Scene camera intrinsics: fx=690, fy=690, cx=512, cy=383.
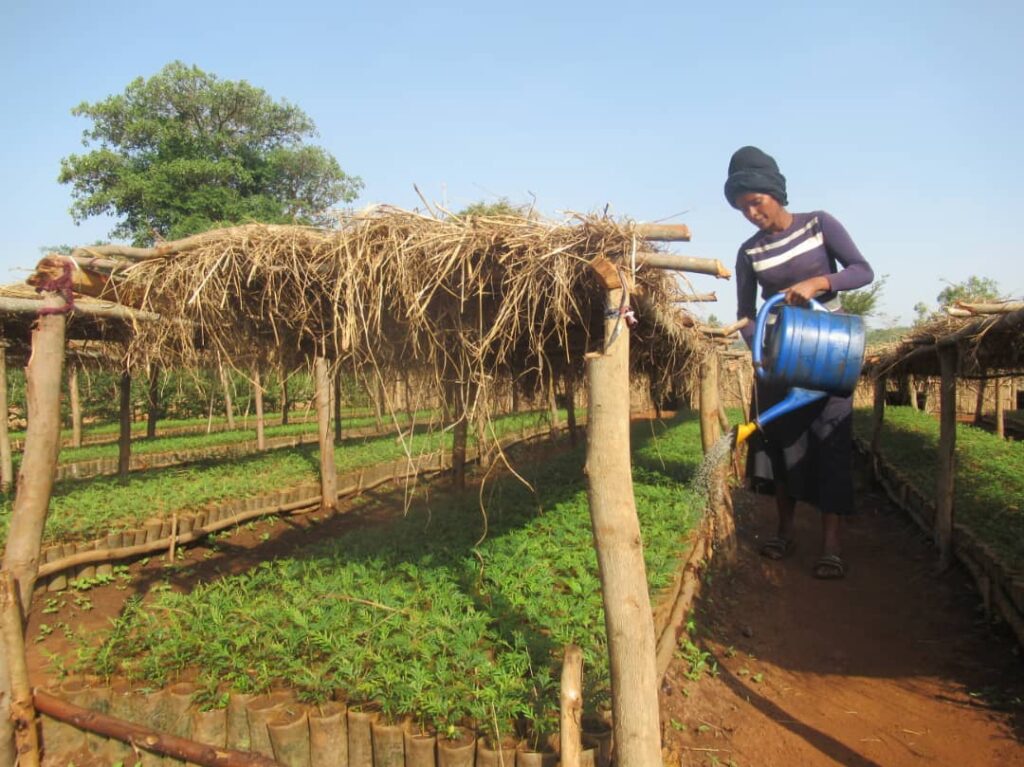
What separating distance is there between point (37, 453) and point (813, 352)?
13.3ft

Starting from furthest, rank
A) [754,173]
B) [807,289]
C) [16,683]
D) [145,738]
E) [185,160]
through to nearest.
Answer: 1. [185,160]
2. [754,173]
3. [807,289]
4. [16,683]
5. [145,738]

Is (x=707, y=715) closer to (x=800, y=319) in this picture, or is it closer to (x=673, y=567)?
(x=673, y=567)

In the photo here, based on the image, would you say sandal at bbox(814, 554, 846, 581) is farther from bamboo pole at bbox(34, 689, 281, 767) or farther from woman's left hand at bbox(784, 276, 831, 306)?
bamboo pole at bbox(34, 689, 281, 767)

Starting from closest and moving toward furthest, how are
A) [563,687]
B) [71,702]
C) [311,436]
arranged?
[563,687] < [71,702] < [311,436]

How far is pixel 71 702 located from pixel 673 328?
13.8 feet

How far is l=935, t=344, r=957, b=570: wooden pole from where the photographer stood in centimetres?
645

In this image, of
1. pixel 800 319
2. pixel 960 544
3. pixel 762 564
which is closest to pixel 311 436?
pixel 762 564

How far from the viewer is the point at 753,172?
4.38m

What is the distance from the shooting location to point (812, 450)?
5242 millimetres

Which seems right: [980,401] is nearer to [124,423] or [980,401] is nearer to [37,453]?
[37,453]

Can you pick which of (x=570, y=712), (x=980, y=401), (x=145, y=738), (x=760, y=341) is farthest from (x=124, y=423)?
(x=980, y=401)

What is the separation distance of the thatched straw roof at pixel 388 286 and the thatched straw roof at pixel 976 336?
6.93 feet

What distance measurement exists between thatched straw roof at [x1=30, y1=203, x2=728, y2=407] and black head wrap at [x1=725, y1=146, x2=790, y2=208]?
958 mm

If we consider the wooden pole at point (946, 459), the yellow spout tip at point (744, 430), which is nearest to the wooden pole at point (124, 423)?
the yellow spout tip at point (744, 430)
